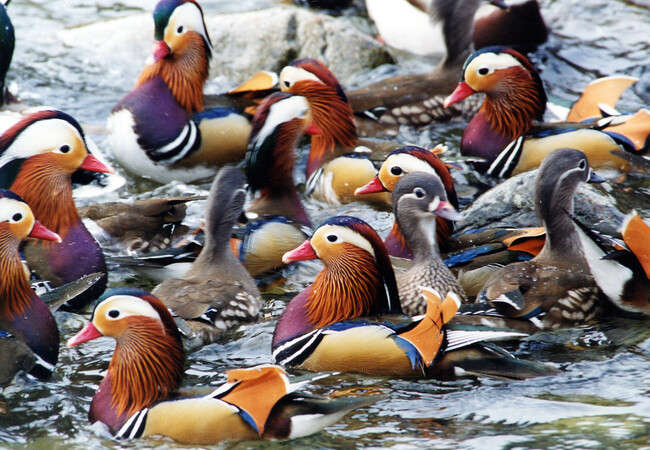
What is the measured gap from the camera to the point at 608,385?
377 centimetres

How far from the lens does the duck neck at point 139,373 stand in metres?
3.64

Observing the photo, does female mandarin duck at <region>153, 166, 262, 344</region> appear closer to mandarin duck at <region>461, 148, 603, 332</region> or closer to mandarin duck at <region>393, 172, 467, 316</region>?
mandarin duck at <region>393, 172, 467, 316</region>

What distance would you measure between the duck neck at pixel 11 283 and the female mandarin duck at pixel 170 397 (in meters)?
0.51

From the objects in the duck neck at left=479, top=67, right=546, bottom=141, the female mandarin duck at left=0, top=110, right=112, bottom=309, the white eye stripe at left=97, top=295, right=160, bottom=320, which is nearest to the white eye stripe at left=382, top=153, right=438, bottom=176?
the duck neck at left=479, top=67, right=546, bottom=141

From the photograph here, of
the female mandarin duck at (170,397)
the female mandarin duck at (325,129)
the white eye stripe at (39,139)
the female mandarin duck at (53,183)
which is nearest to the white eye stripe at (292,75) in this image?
the female mandarin duck at (325,129)

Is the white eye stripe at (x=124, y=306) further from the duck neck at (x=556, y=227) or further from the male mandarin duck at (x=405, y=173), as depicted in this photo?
the duck neck at (x=556, y=227)

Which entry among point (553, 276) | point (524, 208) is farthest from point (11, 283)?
point (524, 208)

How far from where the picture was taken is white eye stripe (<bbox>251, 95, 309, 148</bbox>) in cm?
563

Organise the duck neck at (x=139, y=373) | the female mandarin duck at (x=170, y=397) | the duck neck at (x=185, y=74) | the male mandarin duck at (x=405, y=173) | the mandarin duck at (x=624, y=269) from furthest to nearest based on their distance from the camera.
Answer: the duck neck at (x=185, y=74)
the male mandarin duck at (x=405, y=173)
the mandarin duck at (x=624, y=269)
the duck neck at (x=139, y=373)
the female mandarin duck at (x=170, y=397)

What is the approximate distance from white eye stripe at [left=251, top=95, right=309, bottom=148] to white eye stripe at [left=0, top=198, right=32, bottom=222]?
1.80 metres

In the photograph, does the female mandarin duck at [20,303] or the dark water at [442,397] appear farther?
the female mandarin duck at [20,303]

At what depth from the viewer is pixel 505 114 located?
6398 mm

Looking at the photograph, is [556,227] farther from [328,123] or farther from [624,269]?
[328,123]

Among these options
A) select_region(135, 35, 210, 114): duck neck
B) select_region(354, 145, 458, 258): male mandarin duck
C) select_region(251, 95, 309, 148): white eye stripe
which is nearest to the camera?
select_region(354, 145, 458, 258): male mandarin duck
